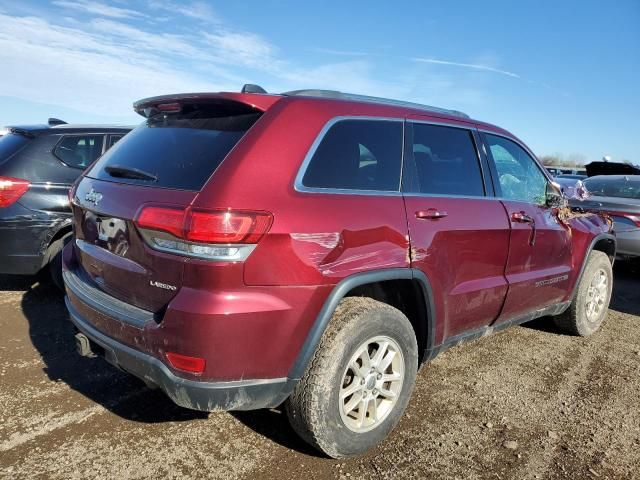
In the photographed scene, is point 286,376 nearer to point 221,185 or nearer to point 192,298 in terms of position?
point 192,298

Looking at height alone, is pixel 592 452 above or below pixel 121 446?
above

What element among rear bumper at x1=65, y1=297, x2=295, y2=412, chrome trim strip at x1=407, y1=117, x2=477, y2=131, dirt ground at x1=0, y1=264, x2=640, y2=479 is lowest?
dirt ground at x1=0, y1=264, x2=640, y2=479

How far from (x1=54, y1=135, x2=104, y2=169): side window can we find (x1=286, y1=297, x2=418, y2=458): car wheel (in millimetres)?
3567

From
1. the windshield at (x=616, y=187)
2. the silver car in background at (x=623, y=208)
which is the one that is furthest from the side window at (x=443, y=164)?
the windshield at (x=616, y=187)

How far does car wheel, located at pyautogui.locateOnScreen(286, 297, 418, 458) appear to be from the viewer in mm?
2449

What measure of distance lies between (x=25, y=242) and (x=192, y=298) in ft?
10.2

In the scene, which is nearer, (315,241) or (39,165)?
(315,241)

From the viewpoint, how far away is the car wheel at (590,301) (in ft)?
15.1

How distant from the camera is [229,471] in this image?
2537 mm

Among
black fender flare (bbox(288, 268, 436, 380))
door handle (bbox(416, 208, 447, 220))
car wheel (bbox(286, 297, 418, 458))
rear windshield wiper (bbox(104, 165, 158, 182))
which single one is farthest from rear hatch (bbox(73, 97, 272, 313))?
door handle (bbox(416, 208, 447, 220))

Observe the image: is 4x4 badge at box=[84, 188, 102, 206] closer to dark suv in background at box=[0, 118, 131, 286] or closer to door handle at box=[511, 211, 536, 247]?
dark suv in background at box=[0, 118, 131, 286]

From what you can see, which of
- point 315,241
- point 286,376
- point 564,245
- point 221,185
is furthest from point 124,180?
point 564,245

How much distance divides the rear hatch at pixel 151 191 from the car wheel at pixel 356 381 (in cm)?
80

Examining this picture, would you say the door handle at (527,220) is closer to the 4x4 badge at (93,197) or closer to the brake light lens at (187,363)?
the brake light lens at (187,363)
